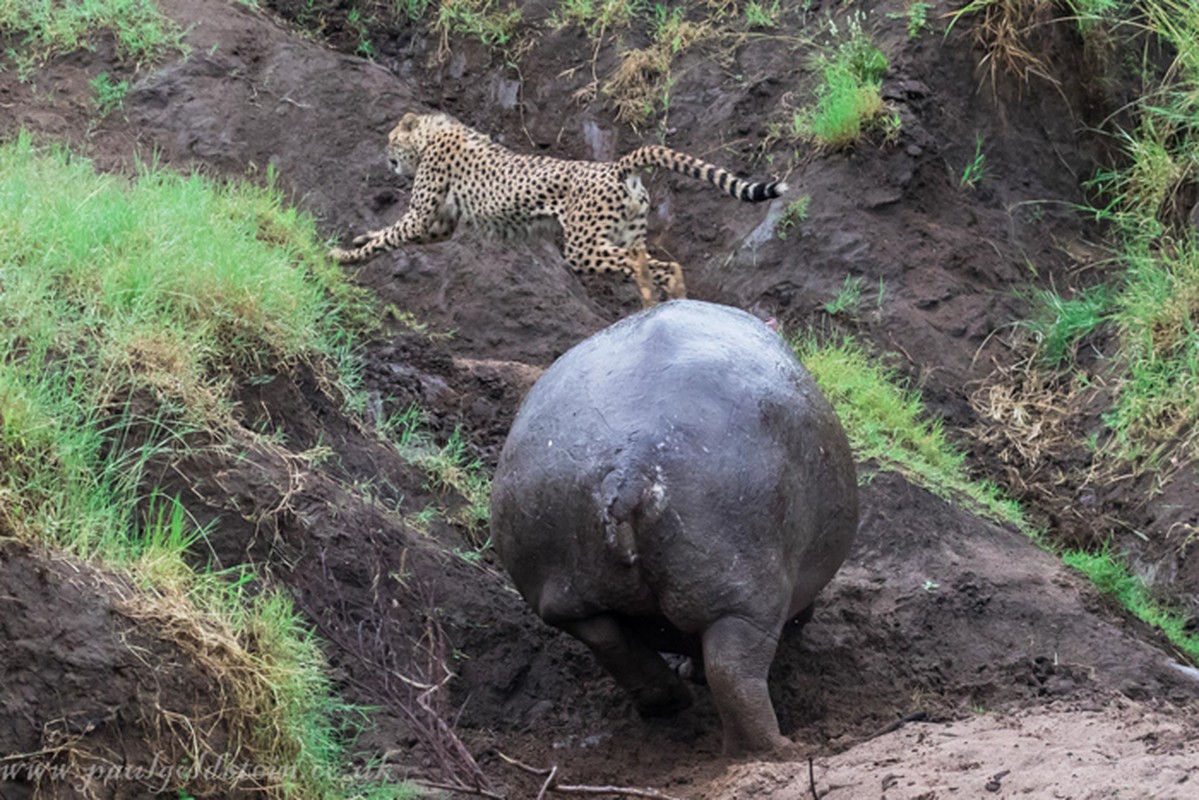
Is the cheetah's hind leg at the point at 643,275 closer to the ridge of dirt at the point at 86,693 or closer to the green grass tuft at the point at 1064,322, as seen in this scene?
the green grass tuft at the point at 1064,322

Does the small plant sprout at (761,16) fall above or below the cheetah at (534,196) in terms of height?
above

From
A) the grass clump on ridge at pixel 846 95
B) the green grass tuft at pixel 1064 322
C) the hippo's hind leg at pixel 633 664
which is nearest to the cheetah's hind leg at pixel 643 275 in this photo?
the grass clump on ridge at pixel 846 95

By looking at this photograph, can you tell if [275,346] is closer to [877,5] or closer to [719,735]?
[719,735]

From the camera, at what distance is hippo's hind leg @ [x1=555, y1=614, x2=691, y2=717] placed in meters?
5.63

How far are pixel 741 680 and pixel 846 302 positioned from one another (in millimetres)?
6202

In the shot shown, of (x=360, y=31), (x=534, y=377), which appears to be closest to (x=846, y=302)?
(x=534, y=377)

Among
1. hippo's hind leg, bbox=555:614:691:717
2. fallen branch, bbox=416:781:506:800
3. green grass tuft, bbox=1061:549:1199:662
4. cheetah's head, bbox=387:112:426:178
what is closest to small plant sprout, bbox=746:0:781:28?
cheetah's head, bbox=387:112:426:178

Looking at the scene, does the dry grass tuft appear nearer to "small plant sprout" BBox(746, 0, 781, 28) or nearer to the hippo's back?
"small plant sprout" BBox(746, 0, 781, 28)

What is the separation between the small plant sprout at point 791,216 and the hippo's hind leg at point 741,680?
22.2 ft

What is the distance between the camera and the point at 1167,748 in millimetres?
4668

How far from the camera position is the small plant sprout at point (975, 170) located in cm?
1205

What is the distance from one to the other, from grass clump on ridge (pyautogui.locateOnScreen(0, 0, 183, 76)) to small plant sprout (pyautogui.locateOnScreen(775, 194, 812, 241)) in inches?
207

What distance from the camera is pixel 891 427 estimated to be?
31.8 ft

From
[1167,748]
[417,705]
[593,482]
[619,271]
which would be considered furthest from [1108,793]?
[619,271]
